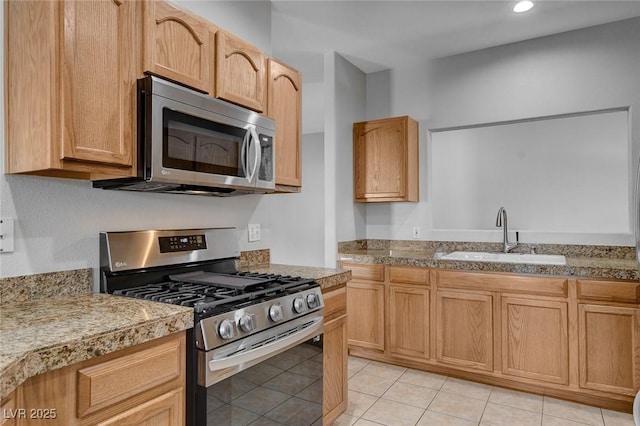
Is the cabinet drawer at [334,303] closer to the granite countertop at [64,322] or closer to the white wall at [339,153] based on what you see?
the granite countertop at [64,322]

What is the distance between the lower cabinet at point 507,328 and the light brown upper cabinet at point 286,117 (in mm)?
1299

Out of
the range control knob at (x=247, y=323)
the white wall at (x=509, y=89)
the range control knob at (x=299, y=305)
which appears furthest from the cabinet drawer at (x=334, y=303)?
the white wall at (x=509, y=89)

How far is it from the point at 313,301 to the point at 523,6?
2477 millimetres

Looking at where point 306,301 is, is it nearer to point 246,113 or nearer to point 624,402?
point 246,113

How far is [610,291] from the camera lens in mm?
2412

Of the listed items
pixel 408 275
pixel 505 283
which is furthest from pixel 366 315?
pixel 505 283

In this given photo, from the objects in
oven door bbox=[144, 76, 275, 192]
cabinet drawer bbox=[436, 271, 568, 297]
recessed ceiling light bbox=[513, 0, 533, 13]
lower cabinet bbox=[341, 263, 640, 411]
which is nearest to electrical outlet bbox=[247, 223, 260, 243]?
oven door bbox=[144, 76, 275, 192]

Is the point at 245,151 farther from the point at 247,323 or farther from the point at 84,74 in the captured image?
the point at 247,323

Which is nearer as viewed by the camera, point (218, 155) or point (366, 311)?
point (218, 155)

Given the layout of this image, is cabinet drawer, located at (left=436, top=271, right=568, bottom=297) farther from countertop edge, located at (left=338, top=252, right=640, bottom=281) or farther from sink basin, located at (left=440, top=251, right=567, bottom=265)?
sink basin, located at (left=440, top=251, right=567, bottom=265)

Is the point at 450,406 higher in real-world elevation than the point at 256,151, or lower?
lower

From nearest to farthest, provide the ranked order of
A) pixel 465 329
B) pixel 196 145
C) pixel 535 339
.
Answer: pixel 196 145 → pixel 535 339 → pixel 465 329

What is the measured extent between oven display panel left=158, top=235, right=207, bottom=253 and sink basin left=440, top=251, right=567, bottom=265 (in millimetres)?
1872

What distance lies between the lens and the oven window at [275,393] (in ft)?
4.53
